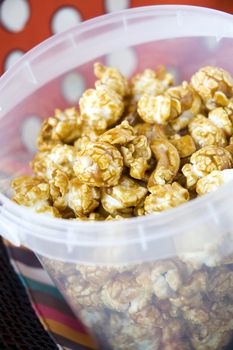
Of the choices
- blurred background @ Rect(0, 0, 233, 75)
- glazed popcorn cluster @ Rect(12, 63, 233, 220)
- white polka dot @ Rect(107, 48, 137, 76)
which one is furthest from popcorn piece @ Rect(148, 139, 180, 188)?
blurred background @ Rect(0, 0, 233, 75)

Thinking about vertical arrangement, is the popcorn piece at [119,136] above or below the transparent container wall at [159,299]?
above

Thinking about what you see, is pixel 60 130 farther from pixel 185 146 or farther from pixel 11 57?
pixel 11 57

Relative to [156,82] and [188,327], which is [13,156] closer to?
[156,82]

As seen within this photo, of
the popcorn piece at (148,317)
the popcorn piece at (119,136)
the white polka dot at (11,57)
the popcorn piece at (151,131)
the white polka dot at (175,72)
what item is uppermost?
the white polka dot at (11,57)

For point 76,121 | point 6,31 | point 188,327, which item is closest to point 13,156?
point 76,121

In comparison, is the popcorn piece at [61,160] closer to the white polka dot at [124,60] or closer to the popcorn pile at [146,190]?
the popcorn pile at [146,190]

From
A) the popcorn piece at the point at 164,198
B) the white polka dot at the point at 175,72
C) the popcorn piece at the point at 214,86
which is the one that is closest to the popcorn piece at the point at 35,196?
the popcorn piece at the point at 164,198

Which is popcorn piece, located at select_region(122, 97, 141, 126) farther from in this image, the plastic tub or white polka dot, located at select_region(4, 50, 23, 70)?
white polka dot, located at select_region(4, 50, 23, 70)
